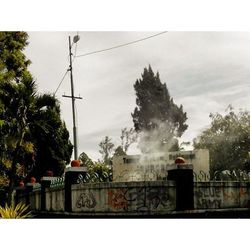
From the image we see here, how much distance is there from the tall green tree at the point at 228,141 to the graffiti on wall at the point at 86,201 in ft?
67.5

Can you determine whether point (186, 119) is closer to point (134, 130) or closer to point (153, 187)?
point (134, 130)

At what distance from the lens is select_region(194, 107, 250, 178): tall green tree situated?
3562cm

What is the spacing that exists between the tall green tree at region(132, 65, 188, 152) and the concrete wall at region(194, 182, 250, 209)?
19.8 m

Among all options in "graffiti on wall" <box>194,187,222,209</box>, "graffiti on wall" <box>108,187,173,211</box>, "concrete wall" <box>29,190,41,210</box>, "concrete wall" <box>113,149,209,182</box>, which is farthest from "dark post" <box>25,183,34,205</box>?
"graffiti on wall" <box>194,187,222,209</box>

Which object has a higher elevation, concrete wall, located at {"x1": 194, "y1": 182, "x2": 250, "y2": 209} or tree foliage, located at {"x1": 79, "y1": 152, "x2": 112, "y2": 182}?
tree foliage, located at {"x1": 79, "y1": 152, "x2": 112, "y2": 182}

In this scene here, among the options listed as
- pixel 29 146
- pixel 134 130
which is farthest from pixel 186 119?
pixel 29 146

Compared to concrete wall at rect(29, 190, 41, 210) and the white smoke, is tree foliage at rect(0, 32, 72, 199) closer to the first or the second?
concrete wall at rect(29, 190, 41, 210)

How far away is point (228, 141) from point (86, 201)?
24.7 m

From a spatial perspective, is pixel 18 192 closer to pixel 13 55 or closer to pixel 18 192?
pixel 18 192

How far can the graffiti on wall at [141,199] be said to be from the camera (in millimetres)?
14750

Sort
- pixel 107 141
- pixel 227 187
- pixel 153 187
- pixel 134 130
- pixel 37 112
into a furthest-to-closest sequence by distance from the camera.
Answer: pixel 107 141
pixel 134 130
pixel 37 112
pixel 227 187
pixel 153 187

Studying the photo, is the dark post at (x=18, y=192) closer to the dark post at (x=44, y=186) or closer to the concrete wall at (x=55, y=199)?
the dark post at (x=44, y=186)

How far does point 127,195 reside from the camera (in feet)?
49.4

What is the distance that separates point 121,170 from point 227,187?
7900mm
